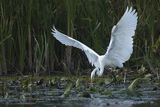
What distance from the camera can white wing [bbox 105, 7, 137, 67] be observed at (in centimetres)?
1184

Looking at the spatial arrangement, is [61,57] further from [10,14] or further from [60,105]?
[60,105]

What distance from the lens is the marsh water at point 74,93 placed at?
33.8 ft

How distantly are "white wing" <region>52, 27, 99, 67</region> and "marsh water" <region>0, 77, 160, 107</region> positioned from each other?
37cm

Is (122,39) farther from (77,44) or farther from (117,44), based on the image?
(77,44)

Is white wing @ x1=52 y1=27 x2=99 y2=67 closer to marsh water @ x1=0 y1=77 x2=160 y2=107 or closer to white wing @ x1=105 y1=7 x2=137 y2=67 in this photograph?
white wing @ x1=105 y1=7 x2=137 y2=67

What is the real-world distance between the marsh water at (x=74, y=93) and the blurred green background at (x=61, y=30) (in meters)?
0.73

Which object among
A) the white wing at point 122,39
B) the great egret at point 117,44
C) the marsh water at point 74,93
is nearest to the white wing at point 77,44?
the great egret at point 117,44

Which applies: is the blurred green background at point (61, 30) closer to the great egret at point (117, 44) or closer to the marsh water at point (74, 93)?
the great egret at point (117, 44)

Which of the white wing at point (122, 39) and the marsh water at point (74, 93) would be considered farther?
the white wing at point (122, 39)

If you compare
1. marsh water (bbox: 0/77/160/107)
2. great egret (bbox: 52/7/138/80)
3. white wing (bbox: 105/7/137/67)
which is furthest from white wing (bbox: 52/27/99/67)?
marsh water (bbox: 0/77/160/107)

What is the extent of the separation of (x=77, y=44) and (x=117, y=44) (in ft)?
2.63

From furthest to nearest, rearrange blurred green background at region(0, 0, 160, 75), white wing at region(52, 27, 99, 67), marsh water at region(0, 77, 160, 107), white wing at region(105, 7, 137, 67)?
blurred green background at region(0, 0, 160, 75), white wing at region(52, 27, 99, 67), white wing at region(105, 7, 137, 67), marsh water at region(0, 77, 160, 107)

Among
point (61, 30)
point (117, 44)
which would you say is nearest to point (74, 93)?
point (117, 44)

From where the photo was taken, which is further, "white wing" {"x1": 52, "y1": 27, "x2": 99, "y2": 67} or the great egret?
"white wing" {"x1": 52, "y1": 27, "x2": 99, "y2": 67}
